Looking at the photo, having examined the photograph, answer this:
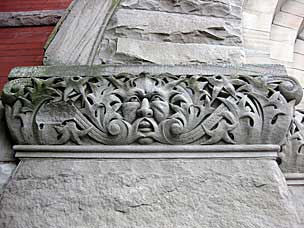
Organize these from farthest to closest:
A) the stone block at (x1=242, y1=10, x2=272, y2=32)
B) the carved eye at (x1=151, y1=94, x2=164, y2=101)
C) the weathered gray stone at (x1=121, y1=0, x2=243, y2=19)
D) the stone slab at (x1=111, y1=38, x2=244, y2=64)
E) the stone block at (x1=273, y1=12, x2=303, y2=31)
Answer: the stone block at (x1=273, y1=12, x2=303, y2=31) → the stone block at (x1=242, y1=10, x2=272, y2=32) → the weathered gray stone at (x1=121, y1=0, x2=243, y2=19) → the stone slab at (x1=111, y1=38, x2=244, y2=64) → the carved eye at (x1=151, y1=94, x2=164, y2=101)

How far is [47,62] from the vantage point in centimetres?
106

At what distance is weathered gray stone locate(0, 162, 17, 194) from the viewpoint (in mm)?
880

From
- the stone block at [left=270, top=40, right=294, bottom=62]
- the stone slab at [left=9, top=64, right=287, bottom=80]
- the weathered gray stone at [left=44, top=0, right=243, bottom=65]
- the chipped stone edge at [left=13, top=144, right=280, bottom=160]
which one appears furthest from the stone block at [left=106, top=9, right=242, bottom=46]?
the stone block at [left=270, top=40, right=294, bottom=62]

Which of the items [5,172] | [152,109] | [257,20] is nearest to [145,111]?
[152,109]

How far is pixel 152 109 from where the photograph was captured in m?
0.88

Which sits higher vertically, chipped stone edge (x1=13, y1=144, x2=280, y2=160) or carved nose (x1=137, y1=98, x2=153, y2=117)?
carved nose (x1=137, y1=98, x2=153, y2=117)

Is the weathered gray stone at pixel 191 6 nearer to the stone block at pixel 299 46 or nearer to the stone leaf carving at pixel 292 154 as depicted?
the stone leaf carving at pixel 292 154

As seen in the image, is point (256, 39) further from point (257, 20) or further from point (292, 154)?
point (292, 154)

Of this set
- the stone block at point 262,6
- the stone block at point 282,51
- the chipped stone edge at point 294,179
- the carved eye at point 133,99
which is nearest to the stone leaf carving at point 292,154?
the chipped stone edge at point 294,179

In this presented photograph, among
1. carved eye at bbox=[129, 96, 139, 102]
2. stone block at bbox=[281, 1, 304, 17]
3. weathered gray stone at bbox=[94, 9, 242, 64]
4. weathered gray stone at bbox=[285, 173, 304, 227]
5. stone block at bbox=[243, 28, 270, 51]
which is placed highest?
weathered gray stone at bbox=[94, 9, 242, 64]

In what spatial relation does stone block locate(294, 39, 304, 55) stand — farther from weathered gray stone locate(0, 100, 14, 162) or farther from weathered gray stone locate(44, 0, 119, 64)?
weathered gray stone locate(0, 100, 14, 162)

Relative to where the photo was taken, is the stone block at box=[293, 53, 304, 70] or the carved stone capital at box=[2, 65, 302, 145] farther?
the stone block at box=[293, 53, 304, 70]

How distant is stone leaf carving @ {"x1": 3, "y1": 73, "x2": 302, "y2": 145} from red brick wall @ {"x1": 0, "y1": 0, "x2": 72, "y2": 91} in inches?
21.6

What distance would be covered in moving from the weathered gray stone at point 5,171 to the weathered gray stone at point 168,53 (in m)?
0.35
